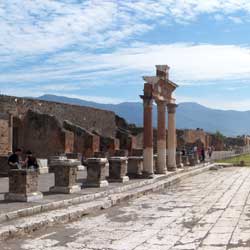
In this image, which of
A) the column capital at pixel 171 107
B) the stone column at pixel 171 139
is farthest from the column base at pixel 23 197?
the column capital at pixel 171 107

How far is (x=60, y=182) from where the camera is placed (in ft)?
41.5

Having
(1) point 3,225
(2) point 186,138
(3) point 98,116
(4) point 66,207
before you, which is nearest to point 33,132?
(3) point 98,116

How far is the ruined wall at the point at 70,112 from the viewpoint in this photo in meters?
27.1

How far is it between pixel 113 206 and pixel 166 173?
8764 mm

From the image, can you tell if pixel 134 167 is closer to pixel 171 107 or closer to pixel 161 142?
pixel 161 142

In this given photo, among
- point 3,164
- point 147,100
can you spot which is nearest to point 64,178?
point 3,164

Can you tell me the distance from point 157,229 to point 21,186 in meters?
3.03

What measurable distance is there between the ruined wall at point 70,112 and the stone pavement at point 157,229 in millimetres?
14671

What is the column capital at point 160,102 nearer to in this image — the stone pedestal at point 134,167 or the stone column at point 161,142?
the stone column at point 161,142

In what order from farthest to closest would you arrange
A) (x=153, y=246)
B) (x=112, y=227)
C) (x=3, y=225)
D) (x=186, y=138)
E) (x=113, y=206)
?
(x=186, y=138) < (x=113, y=206) < (x=112, y=227) < (x=3, y=225) < (x=153, y=246)

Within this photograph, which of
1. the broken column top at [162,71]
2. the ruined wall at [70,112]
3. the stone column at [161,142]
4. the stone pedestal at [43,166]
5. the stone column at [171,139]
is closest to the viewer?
the stone pedestal at [43,166]

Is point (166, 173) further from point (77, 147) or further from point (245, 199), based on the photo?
point (77, 147)

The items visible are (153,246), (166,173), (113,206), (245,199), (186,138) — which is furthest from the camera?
(186,138)

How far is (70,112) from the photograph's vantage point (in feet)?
109
